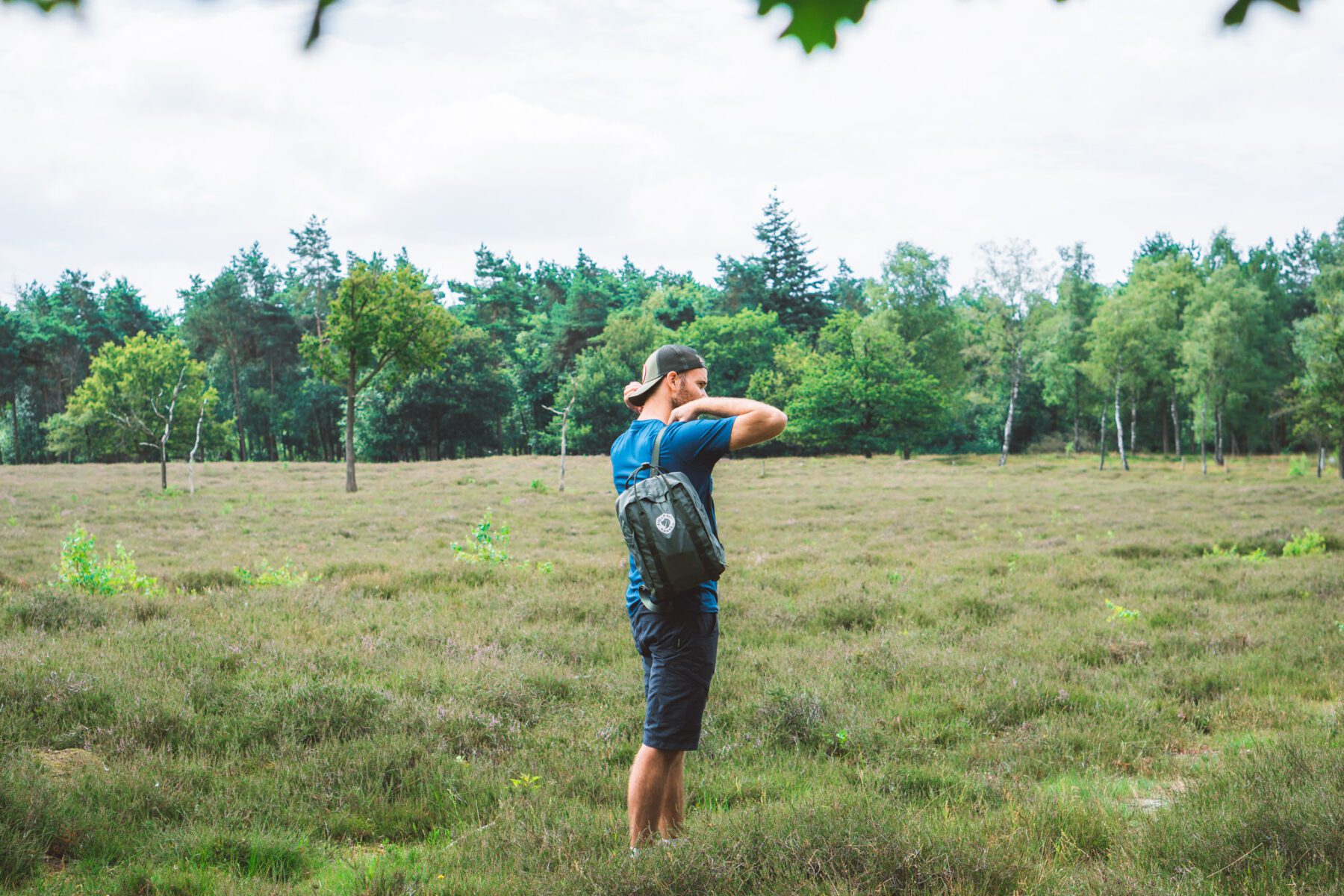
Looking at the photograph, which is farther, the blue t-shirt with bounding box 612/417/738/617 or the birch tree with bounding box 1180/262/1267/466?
the birch tree with bounding box 1180/262/1267/466

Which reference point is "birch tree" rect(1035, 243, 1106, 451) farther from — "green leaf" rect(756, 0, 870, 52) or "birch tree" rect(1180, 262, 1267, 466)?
"green leaf" rect(756, 0, 870, 52)

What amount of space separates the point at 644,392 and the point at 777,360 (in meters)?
58.7

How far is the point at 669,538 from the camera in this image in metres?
3.41

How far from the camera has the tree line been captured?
50.8 m

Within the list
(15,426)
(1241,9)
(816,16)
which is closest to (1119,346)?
(1241,9)

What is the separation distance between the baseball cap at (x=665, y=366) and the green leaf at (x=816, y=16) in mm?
2359

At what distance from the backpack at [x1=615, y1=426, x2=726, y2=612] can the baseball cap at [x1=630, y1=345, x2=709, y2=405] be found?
0.59 m

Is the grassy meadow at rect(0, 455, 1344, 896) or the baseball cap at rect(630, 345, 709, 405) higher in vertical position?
the baseball cap at rect(630, 345, 709, 405)

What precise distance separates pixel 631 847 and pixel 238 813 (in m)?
2.11

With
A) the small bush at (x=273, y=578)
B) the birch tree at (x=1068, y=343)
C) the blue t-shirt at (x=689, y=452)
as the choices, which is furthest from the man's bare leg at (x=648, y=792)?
the birch tree at (x=1068, y=343)

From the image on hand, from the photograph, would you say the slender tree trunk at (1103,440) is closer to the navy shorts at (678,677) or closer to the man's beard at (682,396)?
the man's beard at (682,396)

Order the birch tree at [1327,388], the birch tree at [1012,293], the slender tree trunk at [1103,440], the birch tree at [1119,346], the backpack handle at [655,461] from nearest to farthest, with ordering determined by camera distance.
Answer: the backpack handle at [655,461]
the birch tree at [1327,388]
the slender tree trunk at [1103,440]
the birch tree at [1119,346]
the birch tree at [1012,293]

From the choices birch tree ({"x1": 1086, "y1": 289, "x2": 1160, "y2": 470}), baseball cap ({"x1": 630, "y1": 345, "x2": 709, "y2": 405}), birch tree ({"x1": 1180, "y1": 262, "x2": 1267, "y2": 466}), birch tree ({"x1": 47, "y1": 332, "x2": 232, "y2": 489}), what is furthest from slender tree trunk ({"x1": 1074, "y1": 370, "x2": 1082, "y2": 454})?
baseball cap ({"x1": 630, "y1": 345, "x2": 709, "y2": 405})

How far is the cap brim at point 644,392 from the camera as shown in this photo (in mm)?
3922
